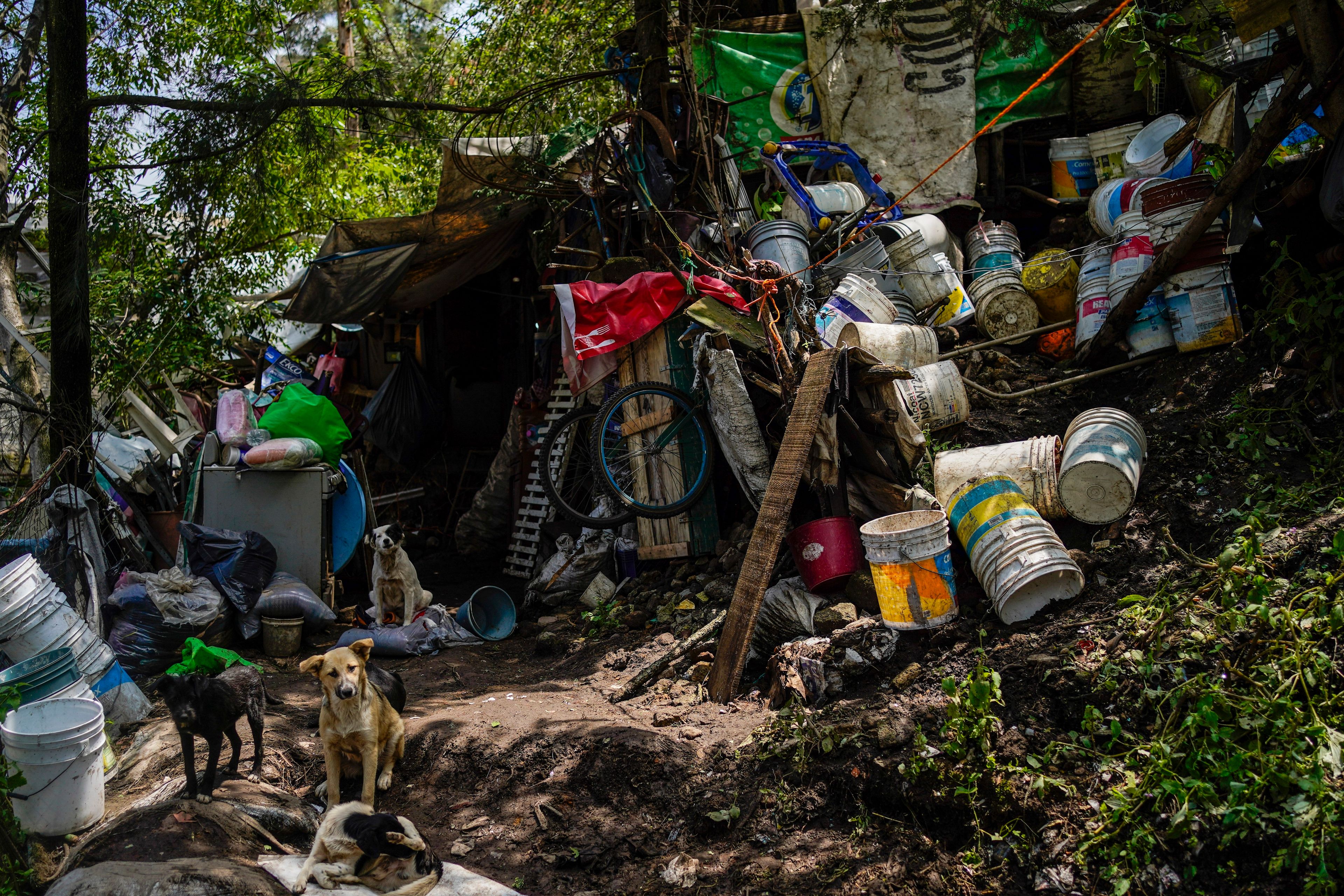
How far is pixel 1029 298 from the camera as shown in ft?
22.2

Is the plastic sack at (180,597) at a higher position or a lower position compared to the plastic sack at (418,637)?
higher

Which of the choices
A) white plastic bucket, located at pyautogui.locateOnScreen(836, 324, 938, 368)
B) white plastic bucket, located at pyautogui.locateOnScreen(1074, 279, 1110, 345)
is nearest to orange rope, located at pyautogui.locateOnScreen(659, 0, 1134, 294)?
white plastic bucket, located at pyautogui.locateOnScreen(836, 324, 938, 368)

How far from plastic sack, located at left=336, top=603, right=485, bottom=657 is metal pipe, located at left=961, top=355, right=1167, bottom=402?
404cm

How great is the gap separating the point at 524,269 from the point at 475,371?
1570 mm

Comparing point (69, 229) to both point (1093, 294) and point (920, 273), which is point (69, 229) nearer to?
point (920, 273)

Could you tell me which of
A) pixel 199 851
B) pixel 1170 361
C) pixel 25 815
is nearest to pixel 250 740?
pixel 25 815

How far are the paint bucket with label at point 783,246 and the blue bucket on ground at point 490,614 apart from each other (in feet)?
10.8

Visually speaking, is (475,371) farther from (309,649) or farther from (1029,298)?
(1029,298)

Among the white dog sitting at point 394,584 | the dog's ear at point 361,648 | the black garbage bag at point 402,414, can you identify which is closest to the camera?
the dog's ear at point 361,648

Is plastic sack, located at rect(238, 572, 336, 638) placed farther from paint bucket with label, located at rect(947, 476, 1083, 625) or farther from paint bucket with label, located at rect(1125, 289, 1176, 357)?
paint bucket with label, located at rect(1125, 289, 1176, 357)

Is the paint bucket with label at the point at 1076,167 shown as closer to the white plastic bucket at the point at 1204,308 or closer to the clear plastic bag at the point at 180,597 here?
the white plastic bucket at the point at 1204,308

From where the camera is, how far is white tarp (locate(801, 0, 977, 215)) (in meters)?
8.34

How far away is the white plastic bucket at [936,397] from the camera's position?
559 centimetres

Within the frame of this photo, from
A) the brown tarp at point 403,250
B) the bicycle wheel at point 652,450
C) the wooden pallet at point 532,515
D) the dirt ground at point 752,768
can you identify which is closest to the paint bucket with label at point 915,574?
the dirt ground at point 752,768
